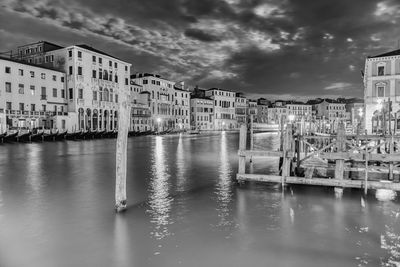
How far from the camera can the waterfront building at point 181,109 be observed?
264 feet

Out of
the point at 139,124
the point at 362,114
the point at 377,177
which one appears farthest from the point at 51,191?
the point at 139,124

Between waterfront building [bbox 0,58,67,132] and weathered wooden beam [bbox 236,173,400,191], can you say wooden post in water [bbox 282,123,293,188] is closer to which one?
weathered wooden beam [bbox 236,173,400,191]

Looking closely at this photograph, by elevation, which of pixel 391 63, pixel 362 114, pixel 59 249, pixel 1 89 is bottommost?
pixel 59 249

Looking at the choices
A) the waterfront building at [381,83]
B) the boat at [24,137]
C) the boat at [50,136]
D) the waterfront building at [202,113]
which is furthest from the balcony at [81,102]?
the waterfront building at [381,83]

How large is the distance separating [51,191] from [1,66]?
37334 millimetres

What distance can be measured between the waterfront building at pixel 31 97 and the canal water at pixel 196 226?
3376 centimetres

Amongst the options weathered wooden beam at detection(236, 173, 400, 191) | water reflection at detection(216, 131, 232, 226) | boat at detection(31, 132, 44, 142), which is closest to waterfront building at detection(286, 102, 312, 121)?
boat at detection(31, 132, 44, 142)

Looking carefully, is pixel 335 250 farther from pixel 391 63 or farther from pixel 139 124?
pixel 139 124

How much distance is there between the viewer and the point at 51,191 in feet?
38.3

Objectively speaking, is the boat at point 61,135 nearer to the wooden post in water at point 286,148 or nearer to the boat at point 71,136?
the boat at point 71,136

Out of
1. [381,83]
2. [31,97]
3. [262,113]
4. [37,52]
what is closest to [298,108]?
[262,113]

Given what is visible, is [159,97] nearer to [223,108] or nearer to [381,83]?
[223,108]

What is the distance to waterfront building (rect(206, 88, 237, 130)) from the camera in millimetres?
98000

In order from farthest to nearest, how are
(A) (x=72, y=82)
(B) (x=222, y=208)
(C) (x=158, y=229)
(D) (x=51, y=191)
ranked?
1. (A) (x=72, y=82)
2. (D) (x=51, y=191)
3. (B) (x=222, y=208)
4. (C) (x=158, y=229)
